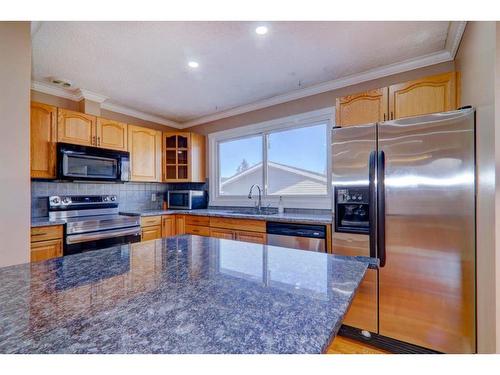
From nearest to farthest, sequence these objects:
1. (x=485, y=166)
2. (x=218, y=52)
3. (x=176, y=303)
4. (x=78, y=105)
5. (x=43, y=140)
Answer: (x=176, y=303), (x=485, y=166), (x=218, y=52), (x=43, y=140), (x=78, y=105)

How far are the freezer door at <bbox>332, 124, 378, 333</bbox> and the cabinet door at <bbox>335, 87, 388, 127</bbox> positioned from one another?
27 cm

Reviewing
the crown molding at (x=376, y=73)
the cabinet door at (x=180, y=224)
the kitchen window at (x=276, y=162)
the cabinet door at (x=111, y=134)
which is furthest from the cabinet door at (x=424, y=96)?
the cabinet door at (x=111, y=134)

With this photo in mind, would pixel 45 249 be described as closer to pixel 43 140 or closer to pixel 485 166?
pixel 43 140

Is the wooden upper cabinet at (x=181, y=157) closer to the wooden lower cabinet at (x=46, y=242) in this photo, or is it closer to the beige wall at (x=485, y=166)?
the wooden lower cabinet at (x=46, y=242)

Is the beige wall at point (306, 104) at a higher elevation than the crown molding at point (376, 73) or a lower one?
lower

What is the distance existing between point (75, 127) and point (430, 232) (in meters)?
3.65

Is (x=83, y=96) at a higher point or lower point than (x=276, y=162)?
higher

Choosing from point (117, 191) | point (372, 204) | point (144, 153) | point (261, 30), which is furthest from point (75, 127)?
point (372, 204)

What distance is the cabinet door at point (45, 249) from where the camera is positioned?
2.29 m

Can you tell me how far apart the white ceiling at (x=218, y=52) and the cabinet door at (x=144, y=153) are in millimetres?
639

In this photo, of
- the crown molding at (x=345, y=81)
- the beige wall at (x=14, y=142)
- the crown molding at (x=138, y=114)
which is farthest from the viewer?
the crown molding at (x=138, y=114)

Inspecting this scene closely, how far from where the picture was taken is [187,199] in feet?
12.4

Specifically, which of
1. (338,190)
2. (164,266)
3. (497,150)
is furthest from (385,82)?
(164,266)

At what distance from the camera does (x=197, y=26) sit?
1.81 meters
